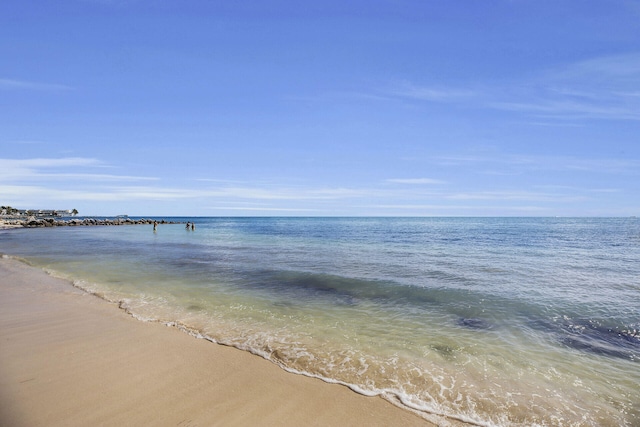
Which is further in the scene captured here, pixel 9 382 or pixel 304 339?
pixel 304 339

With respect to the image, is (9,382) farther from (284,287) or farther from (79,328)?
(284,287)

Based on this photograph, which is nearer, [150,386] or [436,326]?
[150,386]

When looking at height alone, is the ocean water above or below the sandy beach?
below

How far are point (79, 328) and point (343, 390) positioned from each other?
7363 millimetres

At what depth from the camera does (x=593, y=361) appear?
300 inches

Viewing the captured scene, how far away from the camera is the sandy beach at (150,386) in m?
4.93

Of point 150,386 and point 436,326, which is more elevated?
point 150,386

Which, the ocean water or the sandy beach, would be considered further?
the ocean water

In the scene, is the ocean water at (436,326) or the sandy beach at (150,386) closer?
the sandy beach at (150,386)

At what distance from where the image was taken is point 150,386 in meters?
5.78

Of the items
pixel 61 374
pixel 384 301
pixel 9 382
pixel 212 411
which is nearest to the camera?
pixel 212 411

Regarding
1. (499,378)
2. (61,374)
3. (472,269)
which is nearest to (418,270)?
(472,269)

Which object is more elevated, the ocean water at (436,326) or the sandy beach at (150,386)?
the sandy beach at (150,386)

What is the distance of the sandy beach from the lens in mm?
4926
